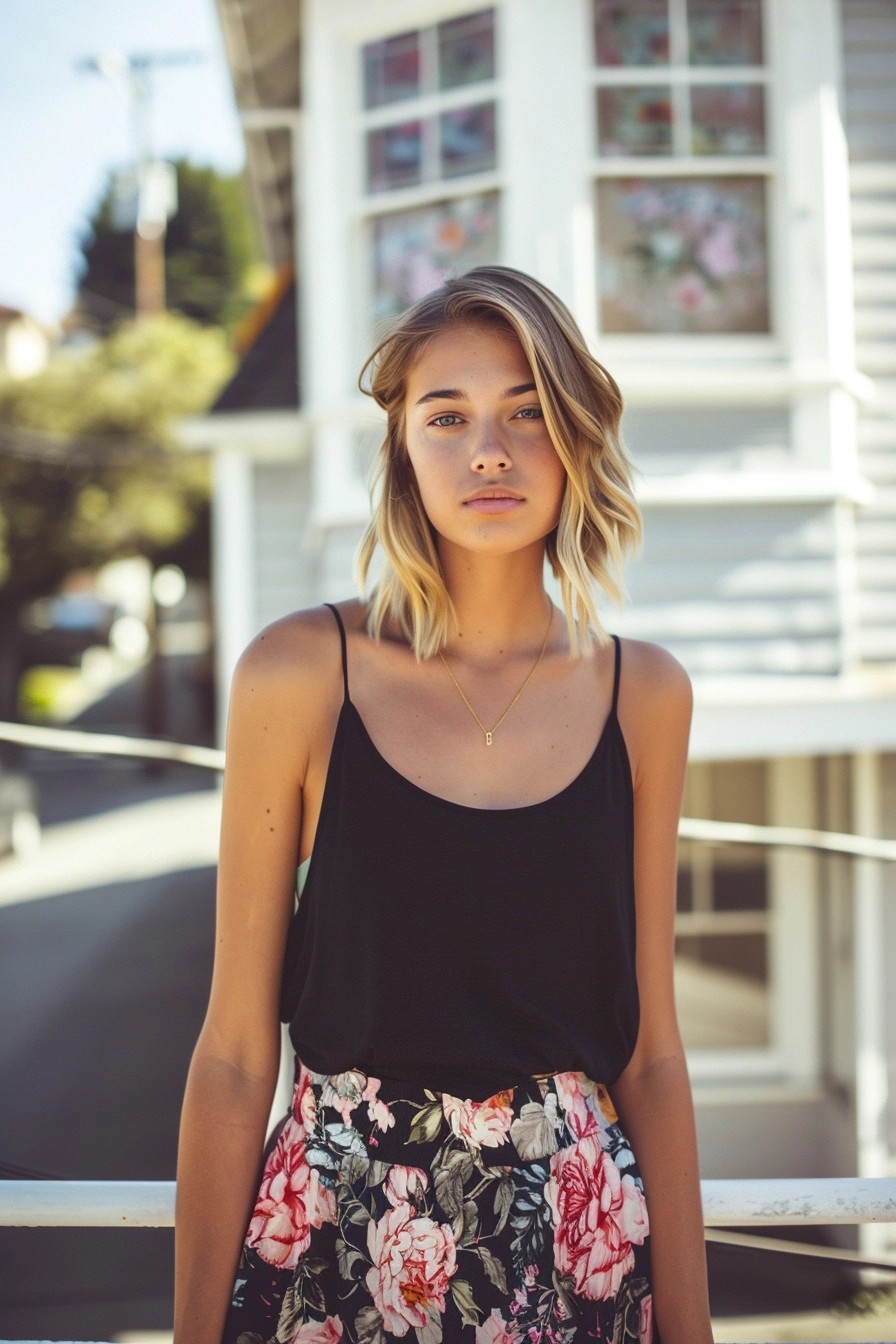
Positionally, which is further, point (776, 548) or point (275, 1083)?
point (776, 548)

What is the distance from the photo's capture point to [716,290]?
5.05 m

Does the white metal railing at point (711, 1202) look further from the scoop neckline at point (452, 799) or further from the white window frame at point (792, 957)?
the white window frame at point (792, 957)

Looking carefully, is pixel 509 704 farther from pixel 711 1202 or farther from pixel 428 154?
pixel 428 154

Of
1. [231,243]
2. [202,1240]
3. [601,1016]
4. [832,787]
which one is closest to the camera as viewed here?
[202,1240]

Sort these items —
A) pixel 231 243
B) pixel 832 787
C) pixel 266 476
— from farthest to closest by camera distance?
pixel 231 243
pixel 266 476
pixel 832 787

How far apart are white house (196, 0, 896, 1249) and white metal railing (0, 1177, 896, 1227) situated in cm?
341

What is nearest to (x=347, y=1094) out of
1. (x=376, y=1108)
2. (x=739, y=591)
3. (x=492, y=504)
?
(x=376, y=1108)

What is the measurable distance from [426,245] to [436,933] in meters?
4.52

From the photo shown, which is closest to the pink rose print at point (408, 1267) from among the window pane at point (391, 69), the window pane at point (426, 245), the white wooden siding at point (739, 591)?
the white wooden siding at point (739, 591)

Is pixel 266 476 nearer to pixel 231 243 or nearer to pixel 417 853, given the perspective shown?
pixel 417 853

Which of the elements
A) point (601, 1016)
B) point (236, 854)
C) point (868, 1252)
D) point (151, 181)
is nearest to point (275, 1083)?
point (236, 854)

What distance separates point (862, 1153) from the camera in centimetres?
524

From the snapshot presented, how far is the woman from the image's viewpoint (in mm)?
1311

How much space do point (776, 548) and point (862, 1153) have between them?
259 centimetres
